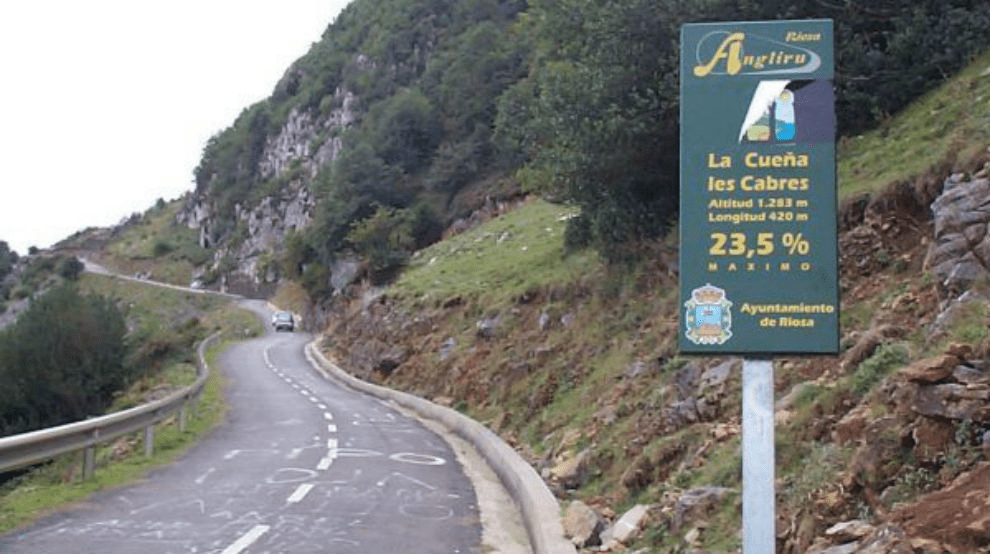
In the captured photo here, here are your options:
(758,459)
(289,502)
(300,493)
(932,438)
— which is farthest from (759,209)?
(300,493)

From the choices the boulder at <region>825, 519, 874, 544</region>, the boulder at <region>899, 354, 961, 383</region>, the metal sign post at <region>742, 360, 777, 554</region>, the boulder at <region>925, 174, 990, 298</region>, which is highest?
the boulder at <region>925, 174, 990, 298</region>

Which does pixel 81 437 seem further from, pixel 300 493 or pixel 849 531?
pixel 849 531

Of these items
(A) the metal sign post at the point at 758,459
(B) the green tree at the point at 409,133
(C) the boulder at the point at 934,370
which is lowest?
(A) the metal sign post at the point at 758,459

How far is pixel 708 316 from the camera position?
534 cm

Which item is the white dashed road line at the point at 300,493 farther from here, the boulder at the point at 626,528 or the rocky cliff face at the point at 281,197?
the rocky cliff face at the point at 281,197

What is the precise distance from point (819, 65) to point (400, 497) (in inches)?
324

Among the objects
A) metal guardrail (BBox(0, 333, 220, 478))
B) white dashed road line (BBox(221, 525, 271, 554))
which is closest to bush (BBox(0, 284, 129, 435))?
metal guardrail (BBox(0, 333, 220, 478))

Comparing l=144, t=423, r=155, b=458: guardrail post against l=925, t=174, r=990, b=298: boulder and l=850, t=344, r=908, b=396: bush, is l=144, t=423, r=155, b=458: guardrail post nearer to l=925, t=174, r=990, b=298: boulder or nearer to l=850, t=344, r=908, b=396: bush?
l=850, t=344, r=908, b=396: bush

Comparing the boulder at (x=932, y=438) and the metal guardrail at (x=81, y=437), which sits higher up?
the boulder at (x=932, y=438)

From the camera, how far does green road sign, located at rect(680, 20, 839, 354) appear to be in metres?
5.27

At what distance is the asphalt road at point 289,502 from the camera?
29.6ft

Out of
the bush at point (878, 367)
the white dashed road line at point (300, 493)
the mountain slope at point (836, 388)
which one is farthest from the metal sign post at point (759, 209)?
the white dashed road line at point (300, 493)

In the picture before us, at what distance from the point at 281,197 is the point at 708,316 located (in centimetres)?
11151

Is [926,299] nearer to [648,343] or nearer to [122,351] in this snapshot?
[648,343]
